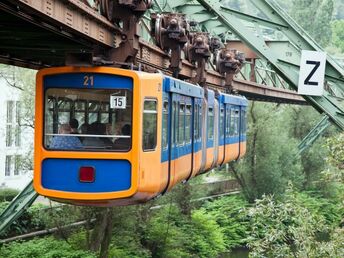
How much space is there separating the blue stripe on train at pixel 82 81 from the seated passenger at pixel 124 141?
444 millimetres

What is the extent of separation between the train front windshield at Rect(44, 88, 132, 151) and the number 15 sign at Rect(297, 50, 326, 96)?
4.43 m

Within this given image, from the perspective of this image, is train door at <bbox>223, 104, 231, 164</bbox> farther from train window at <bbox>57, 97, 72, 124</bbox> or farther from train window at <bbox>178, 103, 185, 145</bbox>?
train window at <bbox>57, 97, 72, 124</bbox>

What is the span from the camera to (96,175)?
9.07 m

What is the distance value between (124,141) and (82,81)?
0.81m

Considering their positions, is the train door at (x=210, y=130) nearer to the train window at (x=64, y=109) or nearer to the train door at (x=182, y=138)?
the train door at (x=182, y=138)

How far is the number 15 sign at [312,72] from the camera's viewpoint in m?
12.7

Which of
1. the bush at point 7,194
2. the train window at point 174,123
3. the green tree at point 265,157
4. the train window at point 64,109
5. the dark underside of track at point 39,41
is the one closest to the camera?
the dark underside of track at point 39,41

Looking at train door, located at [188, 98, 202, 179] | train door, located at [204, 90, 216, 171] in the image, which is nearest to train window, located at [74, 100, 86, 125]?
train door, located at [188, 98, 202, 179]

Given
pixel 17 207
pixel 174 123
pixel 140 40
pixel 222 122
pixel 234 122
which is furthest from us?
pixel 234 122

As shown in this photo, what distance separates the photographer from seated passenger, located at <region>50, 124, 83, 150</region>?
30.0 feet

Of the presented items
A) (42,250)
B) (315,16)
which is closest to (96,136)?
(42,250)

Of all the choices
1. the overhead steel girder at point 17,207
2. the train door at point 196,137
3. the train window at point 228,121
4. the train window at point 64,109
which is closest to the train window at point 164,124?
the train window at point 64,109

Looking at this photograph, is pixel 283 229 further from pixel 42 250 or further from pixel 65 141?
pixel 42 250

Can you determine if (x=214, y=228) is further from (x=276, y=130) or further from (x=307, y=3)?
(x=307, y=3)
